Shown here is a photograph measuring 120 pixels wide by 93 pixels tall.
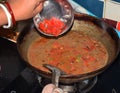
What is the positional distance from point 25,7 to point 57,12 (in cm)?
14

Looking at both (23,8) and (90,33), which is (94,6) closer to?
(90,33)

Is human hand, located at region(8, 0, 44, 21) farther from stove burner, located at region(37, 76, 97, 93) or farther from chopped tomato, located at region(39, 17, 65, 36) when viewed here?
stove burner, located at region(37, 76, 97, 93)

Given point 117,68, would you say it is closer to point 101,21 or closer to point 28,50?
point 101,21

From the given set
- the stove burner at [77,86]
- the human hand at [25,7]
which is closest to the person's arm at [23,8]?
the human hand at [25,7]

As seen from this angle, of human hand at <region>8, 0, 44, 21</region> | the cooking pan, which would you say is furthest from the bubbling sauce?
human hand at <region>8, 0, 44, 21</region>

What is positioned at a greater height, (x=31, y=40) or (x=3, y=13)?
(x=3, y=13)

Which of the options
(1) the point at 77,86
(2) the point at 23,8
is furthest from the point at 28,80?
(2) the point at 23,8

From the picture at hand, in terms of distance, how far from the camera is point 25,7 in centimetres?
100

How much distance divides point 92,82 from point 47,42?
220 millimetres

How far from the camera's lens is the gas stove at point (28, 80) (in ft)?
3.72

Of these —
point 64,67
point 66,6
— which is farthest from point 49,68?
point 66,6

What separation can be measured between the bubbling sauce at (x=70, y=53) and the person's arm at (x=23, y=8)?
0.19 meters

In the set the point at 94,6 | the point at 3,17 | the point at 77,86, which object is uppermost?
the point at 3,17

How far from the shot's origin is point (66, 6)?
1091 mm
